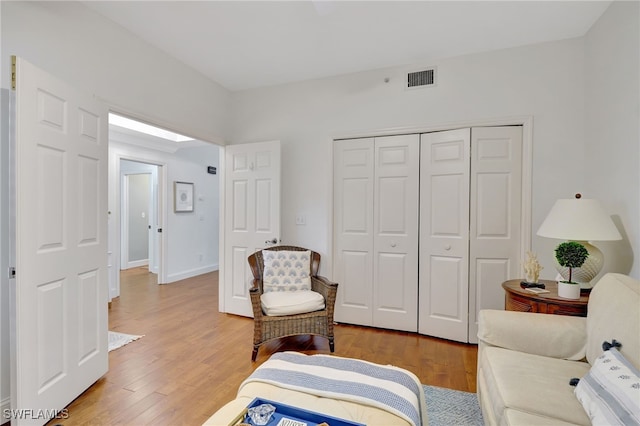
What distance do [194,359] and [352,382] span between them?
1712 mm

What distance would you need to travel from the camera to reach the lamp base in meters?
1.95

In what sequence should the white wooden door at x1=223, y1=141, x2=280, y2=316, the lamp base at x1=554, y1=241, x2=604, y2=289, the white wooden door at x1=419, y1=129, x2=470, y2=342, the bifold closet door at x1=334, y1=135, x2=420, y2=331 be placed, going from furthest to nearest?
the white wooden door at x1=223, y1=141, x2=280, y2=316, the bifold closet door at x1=334, y1=135, x2=420, y2=331, the white wooden door at x1=419, y1=129, x2=470, y2=342, the lamp base at x1=554, y1=241, x2=604, y2=289

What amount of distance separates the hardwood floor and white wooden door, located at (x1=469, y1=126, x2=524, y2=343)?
0.52 m

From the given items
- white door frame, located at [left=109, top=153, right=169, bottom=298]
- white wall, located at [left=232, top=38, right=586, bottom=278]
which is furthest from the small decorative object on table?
white door frame, located at [left=109, top=153, right=169, bottom=298]

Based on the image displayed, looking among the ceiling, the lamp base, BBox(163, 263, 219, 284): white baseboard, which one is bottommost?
BBox(163, 263, 219, 284): white baseboard

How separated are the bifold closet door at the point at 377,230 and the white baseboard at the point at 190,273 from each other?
328 cm

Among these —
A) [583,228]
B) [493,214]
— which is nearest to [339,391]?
[583,228]

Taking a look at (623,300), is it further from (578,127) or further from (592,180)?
(578,127)

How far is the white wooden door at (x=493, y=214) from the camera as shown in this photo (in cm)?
269

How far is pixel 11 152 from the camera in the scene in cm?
154

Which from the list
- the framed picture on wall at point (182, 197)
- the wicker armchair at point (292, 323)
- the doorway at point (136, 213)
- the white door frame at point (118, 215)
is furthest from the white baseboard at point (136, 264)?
the wicker armchair at point (292, 323)

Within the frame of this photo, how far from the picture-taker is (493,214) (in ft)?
9.01

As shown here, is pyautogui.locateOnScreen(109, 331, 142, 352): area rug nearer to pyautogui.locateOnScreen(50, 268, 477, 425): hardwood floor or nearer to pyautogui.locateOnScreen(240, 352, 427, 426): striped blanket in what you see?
pyautogui.locateOnScreen(50, 268, 477, 425): hardwood floor

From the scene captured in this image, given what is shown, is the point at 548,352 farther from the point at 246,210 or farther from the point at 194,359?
the point at 246,210
